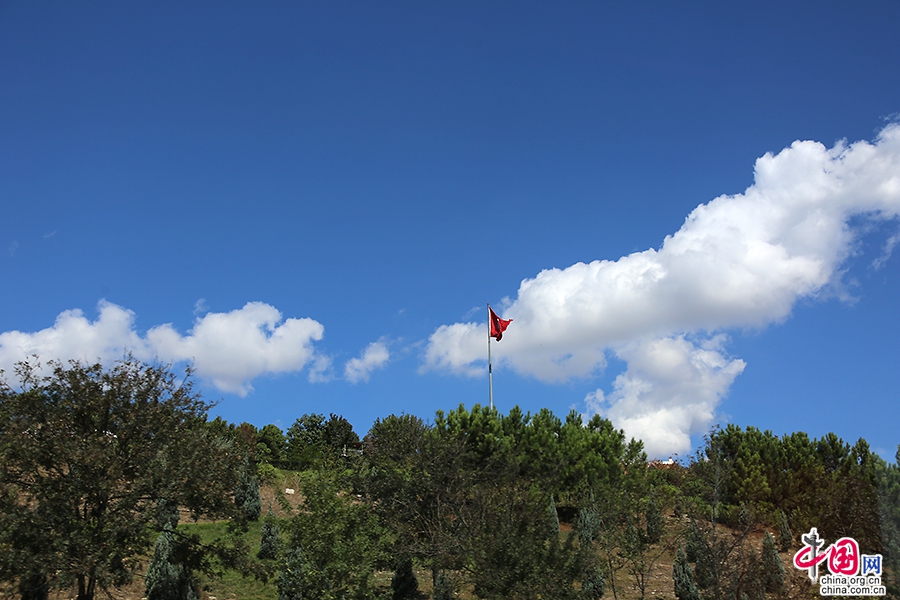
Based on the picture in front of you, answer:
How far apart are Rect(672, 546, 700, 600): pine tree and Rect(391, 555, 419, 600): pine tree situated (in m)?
10.1

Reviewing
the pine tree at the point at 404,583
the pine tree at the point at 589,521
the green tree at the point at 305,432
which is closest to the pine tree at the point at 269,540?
the pine tree at the point at 404,583

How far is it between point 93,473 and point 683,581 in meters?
20.8

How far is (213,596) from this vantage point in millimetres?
23734

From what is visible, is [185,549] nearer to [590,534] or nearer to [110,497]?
[110,497]

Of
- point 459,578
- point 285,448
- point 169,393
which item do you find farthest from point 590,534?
point 285,448

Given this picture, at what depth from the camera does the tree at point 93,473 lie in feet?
53.6

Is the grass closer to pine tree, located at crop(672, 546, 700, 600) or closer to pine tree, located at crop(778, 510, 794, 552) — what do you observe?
pine tree, located at crop(672, 546, 700, 600)

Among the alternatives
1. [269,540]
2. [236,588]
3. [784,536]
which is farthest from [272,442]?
[784,536]

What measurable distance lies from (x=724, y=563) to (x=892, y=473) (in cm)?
679

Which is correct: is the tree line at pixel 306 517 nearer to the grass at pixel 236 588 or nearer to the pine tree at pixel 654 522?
the pine tree at pixel 654 522

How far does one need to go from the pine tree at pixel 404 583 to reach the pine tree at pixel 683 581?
10118 millimetres

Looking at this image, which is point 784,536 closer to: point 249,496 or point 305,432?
point 249,496

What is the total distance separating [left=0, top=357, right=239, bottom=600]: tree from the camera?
1633 cm

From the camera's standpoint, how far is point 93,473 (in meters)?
17.4
